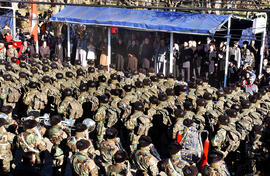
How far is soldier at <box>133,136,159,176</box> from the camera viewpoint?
6.80 meters

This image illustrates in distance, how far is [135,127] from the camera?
8.97 m

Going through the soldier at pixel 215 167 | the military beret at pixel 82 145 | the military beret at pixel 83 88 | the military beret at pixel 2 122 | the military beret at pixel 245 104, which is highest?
the military beret at pixel 83 88

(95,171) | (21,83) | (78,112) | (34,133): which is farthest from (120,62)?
(95,171)

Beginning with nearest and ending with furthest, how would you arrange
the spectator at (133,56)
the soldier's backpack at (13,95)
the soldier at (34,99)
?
1. the soldier at (34,99)
2. the soldier's backpack at (13,95)
3. the spectator at (133,56)

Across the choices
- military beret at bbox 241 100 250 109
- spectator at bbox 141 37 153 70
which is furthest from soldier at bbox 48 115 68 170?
spectator at bbox 141 37 153 70

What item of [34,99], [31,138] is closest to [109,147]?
[31,138]

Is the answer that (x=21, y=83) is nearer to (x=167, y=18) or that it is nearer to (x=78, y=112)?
(x=78, y=112)

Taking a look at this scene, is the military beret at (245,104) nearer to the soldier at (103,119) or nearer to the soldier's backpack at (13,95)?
the soldier at (103,119)

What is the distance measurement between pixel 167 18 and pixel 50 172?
28.6 feet

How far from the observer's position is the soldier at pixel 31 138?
7.82 m

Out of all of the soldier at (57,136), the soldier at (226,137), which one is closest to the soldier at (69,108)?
the soldier at (57,136)

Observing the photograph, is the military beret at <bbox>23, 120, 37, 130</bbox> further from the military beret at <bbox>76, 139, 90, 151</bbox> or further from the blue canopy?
the blue canopy

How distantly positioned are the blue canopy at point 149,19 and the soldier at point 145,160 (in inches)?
315

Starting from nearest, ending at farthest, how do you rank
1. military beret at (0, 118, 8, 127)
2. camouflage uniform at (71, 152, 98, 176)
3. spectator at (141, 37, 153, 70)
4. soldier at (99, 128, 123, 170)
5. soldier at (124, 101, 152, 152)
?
camouflage uniform at (71, 152, 98, 176) < soldier at (99, 128, 123, 170) < military beret at (0, 118, 8, 127) < soldier at (124, 101, 152, 152) < spectator at (141, 37, 153, 70)
